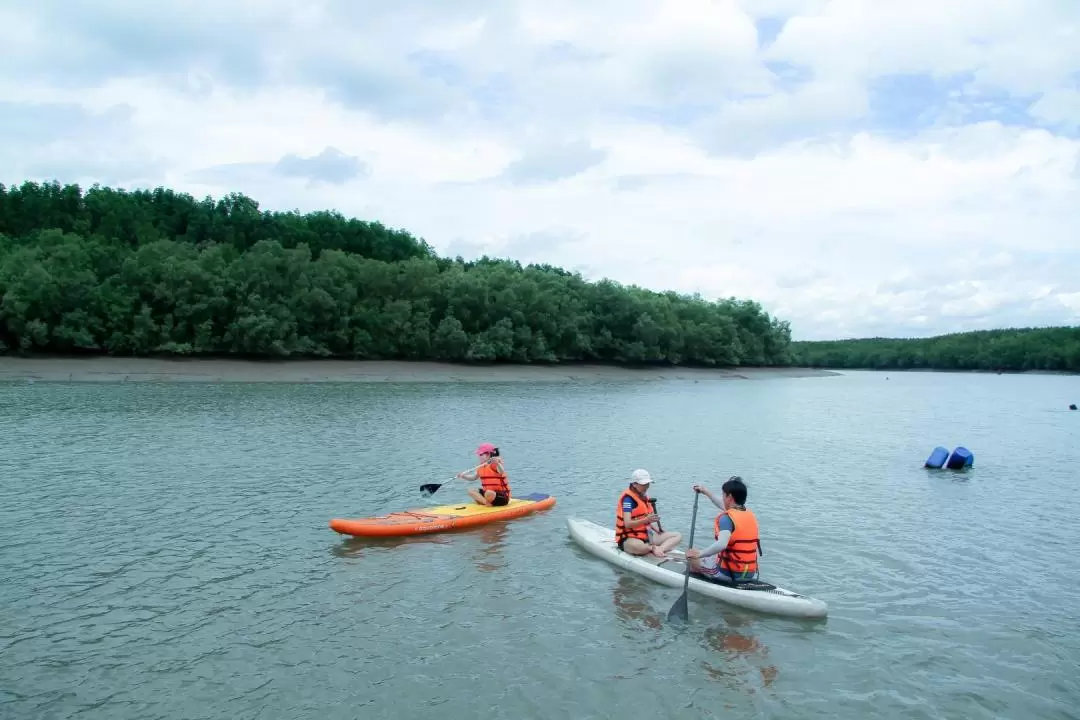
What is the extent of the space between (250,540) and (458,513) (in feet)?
13.4

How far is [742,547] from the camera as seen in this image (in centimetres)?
1154

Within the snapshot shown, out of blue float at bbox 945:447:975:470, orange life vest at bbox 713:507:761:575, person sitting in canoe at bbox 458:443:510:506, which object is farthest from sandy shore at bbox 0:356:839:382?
orange life vest at bbox 713:507:761:575

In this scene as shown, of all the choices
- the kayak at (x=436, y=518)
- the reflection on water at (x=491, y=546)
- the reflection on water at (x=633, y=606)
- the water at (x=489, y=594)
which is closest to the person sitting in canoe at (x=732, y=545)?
the water at (x=489, y=594)

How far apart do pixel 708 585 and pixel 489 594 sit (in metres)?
3.31

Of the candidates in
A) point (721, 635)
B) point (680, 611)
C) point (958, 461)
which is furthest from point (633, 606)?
point (958, 461)

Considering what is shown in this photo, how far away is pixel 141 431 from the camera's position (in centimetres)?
2755

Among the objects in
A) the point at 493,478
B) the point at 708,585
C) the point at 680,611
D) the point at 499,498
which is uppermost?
the point at 493,478

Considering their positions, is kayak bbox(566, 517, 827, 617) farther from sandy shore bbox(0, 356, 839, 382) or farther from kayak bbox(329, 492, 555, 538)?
sandy shore bbox(0, 356, 839, 382)

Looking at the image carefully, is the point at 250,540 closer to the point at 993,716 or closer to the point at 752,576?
the point at 752,576

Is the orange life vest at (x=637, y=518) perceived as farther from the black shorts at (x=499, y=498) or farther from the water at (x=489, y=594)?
the black shorts at (x=499, y=498)

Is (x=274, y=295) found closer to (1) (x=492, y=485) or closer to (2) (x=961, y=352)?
(1) (x=492, y=485)

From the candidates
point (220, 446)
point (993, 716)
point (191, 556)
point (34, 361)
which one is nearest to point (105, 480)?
point (220, 446)

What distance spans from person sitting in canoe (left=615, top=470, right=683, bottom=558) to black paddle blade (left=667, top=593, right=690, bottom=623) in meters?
2.11

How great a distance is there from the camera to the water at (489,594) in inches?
334
